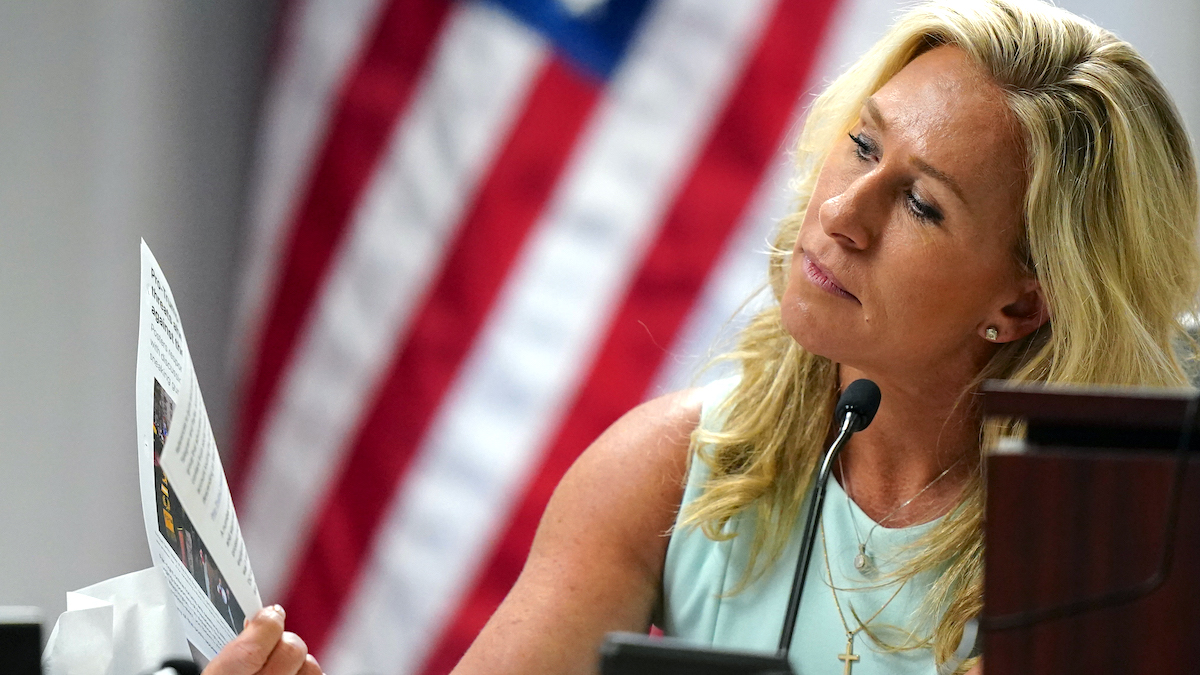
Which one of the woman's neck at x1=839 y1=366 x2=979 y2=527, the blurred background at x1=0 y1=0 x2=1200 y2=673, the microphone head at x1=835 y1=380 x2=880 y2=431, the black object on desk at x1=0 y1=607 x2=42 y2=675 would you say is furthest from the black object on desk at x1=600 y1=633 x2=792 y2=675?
the blurred background at x1=0 y1=0 x2=1200 y2=673

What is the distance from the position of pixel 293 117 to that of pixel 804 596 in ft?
4.07

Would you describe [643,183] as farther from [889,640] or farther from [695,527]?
[889,640]

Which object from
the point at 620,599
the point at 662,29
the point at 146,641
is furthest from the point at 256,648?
the point at 662,29

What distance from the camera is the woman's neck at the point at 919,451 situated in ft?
4.31

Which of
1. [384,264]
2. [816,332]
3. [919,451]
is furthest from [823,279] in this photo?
[384,264]

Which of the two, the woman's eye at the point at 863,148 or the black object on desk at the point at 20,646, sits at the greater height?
the woman's eye at the point at 863,148

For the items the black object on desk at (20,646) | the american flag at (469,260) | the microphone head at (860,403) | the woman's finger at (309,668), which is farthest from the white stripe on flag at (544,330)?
the black object on desk at (20,646)

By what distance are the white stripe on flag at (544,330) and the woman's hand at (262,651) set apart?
105 centimetres

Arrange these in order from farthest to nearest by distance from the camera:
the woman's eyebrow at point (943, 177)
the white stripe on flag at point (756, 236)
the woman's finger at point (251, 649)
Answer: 1. the white stripe on flag at point (756, 236)
2. the woman's eyebrow at point (943, 177)
3. the woman's finger at point (251, 649)

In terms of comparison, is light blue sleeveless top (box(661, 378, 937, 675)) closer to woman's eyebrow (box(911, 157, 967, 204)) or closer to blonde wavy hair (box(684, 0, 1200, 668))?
blonde wavy hair (box(684, 0, 1200, 668))

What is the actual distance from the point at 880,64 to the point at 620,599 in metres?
0.69

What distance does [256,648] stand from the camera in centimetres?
90

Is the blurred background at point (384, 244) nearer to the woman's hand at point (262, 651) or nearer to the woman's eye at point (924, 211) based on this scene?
the woman's eye at point (924, 211)

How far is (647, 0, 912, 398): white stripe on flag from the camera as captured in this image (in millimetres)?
1831
